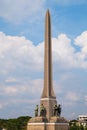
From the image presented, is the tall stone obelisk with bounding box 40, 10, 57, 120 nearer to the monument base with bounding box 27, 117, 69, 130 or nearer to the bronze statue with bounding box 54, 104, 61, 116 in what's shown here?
the bronze statue with bounding box 54, 104, 61, 116

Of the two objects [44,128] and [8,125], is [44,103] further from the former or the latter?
[8,125]

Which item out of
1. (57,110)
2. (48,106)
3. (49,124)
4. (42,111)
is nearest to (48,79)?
(48,106)

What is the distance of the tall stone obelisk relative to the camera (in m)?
46.7

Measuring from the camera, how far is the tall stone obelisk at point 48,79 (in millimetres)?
46659

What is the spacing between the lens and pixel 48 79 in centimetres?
4816

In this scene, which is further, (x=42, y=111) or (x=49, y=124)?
(x=42, y=111)

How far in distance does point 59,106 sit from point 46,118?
2463mm

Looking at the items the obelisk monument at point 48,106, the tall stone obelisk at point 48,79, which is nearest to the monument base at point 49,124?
the obelisk monument at point 48,106

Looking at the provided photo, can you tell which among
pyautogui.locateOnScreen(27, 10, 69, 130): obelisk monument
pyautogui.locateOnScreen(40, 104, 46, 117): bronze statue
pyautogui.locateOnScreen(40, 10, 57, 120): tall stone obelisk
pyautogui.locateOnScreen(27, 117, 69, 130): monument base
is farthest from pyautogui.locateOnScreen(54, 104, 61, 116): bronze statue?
pyautogui.locateOnScreen(40, 104, 46, 117): bronze statue

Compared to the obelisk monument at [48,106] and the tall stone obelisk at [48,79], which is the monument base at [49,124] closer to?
the obelisk monument at [48,106]

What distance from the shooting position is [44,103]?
4709 centimetres

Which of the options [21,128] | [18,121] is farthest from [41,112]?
[18,121]

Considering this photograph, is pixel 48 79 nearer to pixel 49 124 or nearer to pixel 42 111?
pixel 42 111

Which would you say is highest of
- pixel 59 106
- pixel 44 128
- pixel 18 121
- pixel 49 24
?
pixel 49 24
